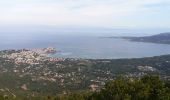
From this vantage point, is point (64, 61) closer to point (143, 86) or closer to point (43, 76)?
point (43, 76)

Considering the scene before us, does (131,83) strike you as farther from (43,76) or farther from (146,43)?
(146,43)

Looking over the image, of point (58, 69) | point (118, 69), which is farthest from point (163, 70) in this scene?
point (58, 69)

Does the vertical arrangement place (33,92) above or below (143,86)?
below

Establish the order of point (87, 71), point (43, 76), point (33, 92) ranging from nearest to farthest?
point (33, 92) < point (43, 76) < point (87, 71)

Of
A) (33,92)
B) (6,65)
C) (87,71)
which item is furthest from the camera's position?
(6,65)

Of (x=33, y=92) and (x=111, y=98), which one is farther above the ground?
(x=111, y=98)

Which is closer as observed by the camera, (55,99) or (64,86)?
(55,99)

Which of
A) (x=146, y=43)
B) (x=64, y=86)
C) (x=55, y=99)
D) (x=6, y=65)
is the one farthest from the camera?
(x=146, y=43)

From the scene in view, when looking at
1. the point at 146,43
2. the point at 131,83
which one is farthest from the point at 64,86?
the point at 146,43

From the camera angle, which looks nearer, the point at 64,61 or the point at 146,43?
the point at 64,61
